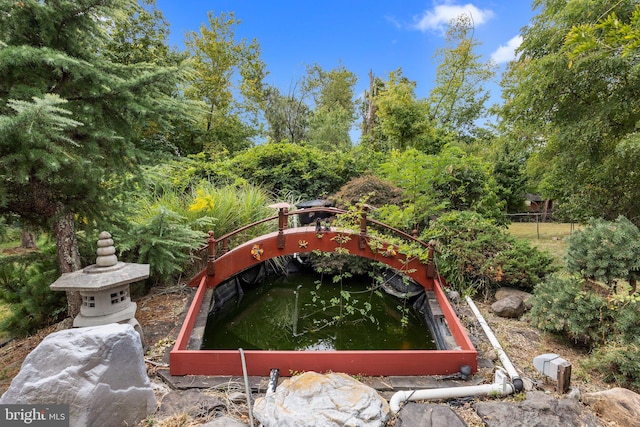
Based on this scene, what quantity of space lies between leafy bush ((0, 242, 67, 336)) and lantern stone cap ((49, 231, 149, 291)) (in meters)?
0.75

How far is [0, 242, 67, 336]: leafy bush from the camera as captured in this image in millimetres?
3086

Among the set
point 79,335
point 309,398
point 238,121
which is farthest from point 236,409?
point 238,121

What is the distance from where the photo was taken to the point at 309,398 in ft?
6.60

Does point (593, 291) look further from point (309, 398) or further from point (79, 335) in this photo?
point (79, 335)

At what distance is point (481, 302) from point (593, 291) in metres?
1.46

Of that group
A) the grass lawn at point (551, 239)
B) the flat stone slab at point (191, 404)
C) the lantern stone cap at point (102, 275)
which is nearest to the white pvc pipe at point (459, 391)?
the flat stone slab at point (191, 404)

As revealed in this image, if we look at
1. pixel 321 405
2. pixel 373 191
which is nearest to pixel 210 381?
pixel 321 405

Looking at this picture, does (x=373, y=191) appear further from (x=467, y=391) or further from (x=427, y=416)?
(x=427, y=416)

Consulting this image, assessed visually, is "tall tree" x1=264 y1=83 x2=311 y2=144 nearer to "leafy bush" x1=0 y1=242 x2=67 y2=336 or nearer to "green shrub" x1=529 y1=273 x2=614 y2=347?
"leafy bush" x1=0 y1=242 x2=67 y2=336

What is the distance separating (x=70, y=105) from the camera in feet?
8.20

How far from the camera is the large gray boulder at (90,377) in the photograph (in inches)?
69.9

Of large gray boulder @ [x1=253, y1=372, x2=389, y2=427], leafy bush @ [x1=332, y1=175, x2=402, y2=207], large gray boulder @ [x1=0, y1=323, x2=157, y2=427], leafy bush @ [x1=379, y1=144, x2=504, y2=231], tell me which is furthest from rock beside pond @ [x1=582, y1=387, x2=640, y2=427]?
leafy bush @ [x1=332, y1=175, x2=402, y2=207]

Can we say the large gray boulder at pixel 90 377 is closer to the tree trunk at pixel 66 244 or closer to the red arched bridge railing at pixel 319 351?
the red arched bridge railing at pixel 319 351

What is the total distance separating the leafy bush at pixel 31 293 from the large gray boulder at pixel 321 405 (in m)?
2.71
